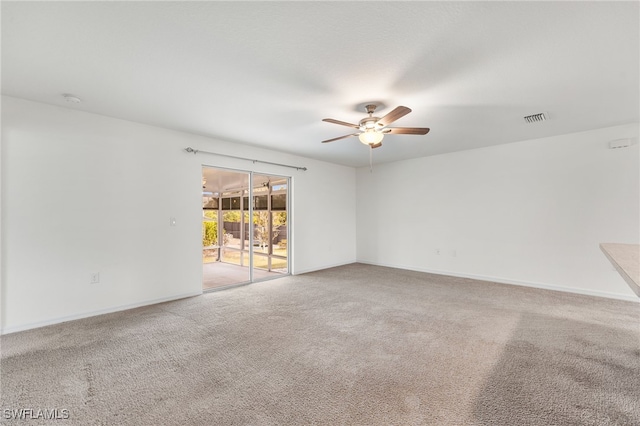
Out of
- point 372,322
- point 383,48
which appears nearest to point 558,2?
point 383,48

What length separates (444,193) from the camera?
5.76m

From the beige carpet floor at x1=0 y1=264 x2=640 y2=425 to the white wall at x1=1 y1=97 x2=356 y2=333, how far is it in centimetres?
39

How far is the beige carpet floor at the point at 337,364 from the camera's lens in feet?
5.81

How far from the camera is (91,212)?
3449 mm

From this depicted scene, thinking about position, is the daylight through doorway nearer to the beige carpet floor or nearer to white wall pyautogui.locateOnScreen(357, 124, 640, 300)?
the beige carpet floor

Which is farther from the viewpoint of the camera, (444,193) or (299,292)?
(444,193)

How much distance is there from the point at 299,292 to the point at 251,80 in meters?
3.19

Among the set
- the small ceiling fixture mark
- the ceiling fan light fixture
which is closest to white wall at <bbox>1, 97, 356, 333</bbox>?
the small ceiling fixture mark

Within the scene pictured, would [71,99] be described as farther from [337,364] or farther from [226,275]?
[337,364]

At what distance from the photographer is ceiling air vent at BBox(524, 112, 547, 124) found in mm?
3592

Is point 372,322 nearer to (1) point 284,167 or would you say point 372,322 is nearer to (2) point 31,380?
(2) point 31,380

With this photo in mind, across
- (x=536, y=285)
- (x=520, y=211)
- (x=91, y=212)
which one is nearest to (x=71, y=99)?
(x=91, y=212)

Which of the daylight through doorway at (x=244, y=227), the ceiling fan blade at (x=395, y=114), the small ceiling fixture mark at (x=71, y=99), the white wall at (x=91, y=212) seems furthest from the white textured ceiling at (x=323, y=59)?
the daylight through doorway at (x=244, y=227)

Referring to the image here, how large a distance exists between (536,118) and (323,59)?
10.4ft
